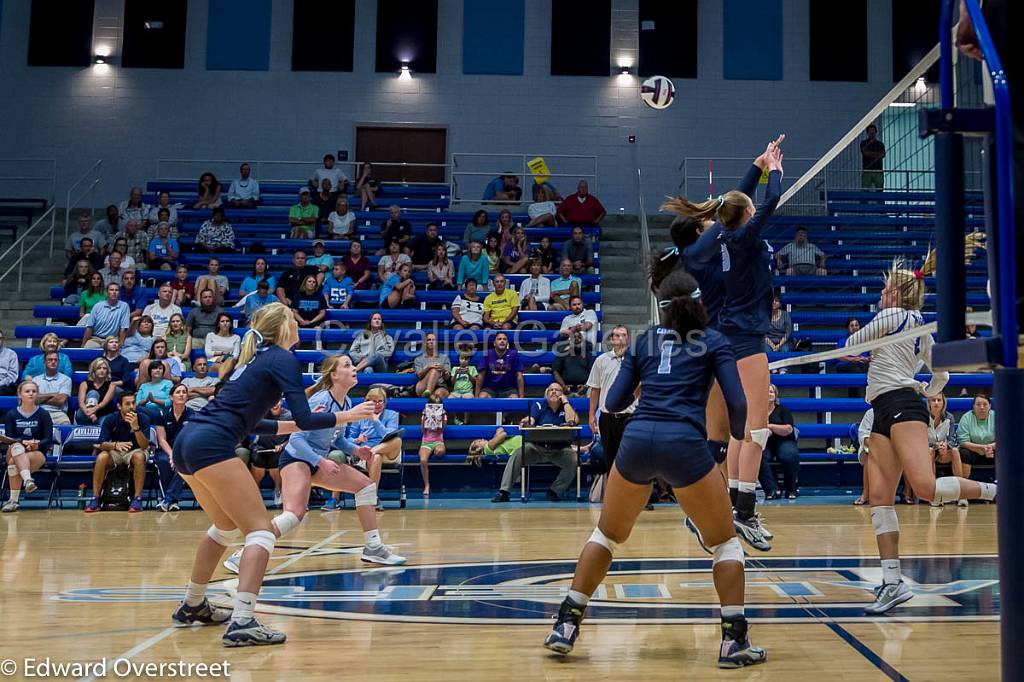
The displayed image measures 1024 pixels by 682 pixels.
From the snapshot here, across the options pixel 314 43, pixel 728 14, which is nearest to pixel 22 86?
pixel 314 43

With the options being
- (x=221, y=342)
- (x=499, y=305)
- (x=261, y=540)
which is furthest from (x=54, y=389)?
(x=261, y=540)

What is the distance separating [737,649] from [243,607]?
7.28 feet

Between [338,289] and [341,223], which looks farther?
[341,223]

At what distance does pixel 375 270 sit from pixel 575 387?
15.8 feet

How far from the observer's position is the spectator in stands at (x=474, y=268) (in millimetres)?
15547

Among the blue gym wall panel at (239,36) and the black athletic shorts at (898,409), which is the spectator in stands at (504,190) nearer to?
the blue gym wall panel at (239,36)

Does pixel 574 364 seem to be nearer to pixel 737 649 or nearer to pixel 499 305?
pixel 499 305

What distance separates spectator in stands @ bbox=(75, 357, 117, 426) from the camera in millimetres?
12086

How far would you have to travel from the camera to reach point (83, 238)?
55.3 ft

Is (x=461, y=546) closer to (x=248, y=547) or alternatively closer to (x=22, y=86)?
→ (x=248, y=547)

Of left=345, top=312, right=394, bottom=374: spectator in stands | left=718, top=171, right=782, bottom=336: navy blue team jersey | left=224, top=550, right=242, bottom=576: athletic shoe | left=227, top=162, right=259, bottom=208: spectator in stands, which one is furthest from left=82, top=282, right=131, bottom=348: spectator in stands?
left=718, top=171, right=782, bottom=336: navy blue team jersey

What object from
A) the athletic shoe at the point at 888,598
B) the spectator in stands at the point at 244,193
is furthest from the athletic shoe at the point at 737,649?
the spectator in stands at the point at 244,193

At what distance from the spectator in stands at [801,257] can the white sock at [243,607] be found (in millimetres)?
7744

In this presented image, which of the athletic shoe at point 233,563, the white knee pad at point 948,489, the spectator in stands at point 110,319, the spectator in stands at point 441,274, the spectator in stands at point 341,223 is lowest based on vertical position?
the athletic shoe at point 233,563
